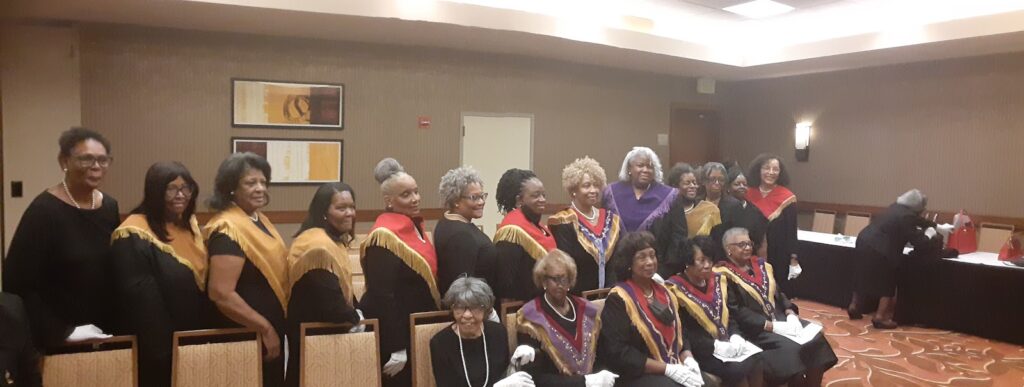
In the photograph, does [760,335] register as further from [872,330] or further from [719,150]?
[719,150]

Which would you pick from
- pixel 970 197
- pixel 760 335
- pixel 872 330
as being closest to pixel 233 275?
pixel 760 335

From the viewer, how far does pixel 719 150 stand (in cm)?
984

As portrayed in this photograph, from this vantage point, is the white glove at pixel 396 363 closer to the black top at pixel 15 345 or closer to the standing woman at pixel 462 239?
the standing woman at pixel 462 239

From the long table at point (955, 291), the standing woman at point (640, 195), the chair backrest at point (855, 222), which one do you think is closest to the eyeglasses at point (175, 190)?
the standing woman at point (640, 195)

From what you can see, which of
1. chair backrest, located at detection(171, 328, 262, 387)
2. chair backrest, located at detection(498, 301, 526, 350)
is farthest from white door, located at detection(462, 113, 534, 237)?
chair backrest, located at detection(171, 328, 262, 387)

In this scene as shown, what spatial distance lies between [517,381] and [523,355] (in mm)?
121

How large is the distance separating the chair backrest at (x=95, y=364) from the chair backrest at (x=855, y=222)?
770 cm

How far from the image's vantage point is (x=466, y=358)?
113 inches

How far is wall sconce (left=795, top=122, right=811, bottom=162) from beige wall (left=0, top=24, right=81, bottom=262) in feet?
25.7

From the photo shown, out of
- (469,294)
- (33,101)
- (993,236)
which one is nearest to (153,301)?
(469,294)

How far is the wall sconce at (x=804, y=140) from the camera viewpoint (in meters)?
8.76

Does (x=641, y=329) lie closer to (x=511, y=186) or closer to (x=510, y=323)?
(x=510, y=323)

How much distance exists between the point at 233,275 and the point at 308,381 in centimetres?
56

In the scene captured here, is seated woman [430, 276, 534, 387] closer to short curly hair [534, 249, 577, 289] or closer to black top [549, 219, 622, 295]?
short curly hair [534, 249, 577, 289]
